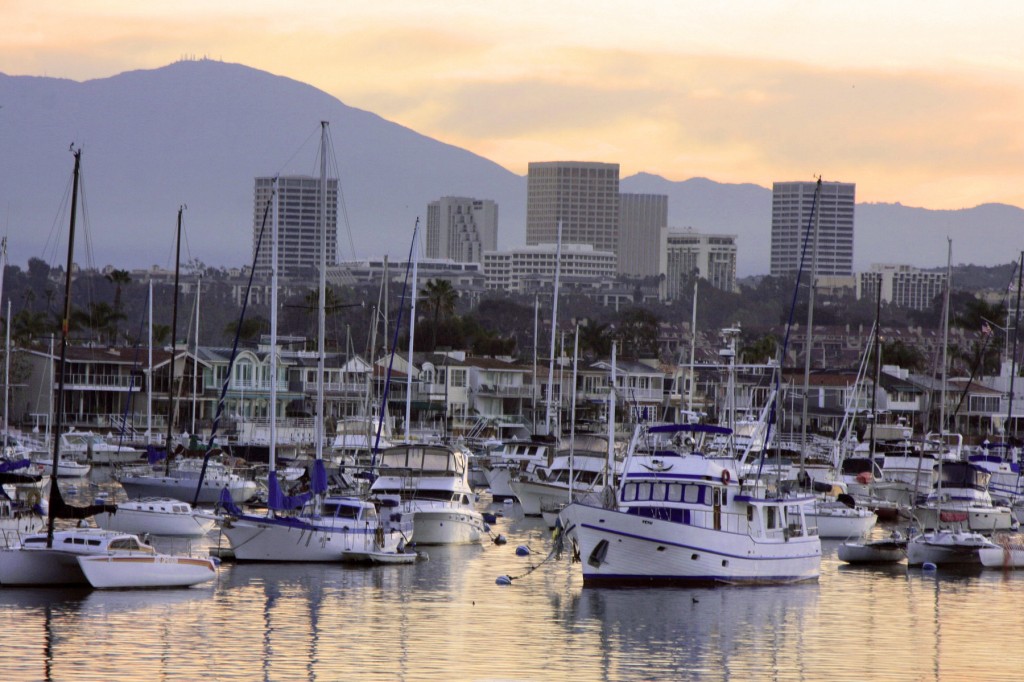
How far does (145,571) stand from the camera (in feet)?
136

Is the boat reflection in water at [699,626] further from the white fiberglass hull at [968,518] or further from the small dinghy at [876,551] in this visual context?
the white fiberglass hull at [968,518]

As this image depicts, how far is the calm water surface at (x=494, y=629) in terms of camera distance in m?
32.6

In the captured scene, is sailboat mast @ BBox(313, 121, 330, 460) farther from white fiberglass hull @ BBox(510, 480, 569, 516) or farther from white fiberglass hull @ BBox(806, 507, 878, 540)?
white fiberglass hull @ BBox(806, 507, 878, 540)

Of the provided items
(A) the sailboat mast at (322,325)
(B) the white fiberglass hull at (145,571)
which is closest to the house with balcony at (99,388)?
(A) the sailboat mast at (322,325)

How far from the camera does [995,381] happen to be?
138375 mm

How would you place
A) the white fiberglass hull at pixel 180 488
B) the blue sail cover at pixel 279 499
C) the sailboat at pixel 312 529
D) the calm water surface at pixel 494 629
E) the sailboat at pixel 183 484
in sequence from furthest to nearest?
1. the white fiberglass hull at pixel 180 488
2. the sailboat at pixel 183 484
3. the sailboat at pixel 312 529
4. the blue sail cover at pixel 279 499
5. the calm water surface at pixel 494 629

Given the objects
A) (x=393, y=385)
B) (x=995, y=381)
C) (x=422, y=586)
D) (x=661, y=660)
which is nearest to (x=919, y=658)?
(x=661, y=660)

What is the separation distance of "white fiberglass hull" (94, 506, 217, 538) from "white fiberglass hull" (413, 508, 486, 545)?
662 centimetres

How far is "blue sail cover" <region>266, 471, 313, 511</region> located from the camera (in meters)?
47.3

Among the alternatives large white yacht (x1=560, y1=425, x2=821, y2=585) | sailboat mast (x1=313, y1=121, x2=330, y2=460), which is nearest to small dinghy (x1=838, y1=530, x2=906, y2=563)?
large white yacht (x1=560, y1=425, x2=821, y2=585)

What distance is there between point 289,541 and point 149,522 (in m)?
8.42

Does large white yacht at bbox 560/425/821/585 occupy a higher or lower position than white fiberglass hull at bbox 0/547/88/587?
higher

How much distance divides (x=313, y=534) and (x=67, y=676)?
58.2 feet

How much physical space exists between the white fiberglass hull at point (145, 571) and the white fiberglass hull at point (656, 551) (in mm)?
9702
